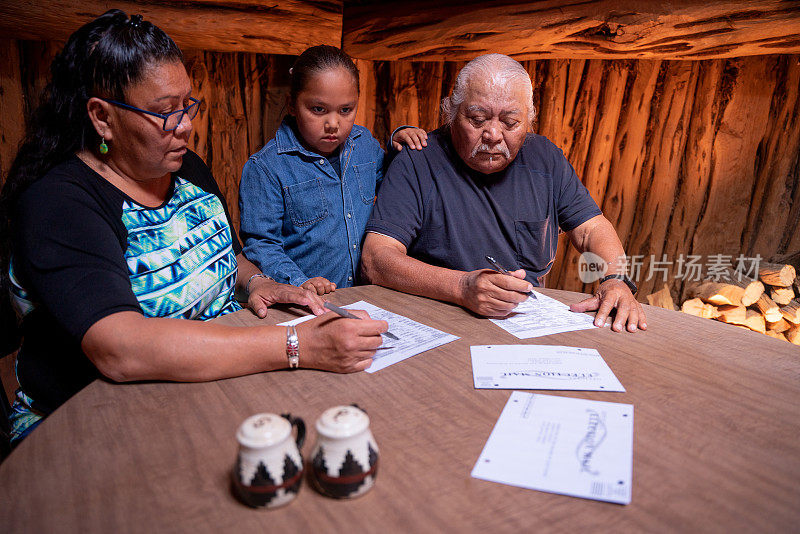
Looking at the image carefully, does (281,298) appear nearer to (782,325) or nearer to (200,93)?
(200,93)

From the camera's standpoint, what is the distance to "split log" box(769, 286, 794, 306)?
138 inches

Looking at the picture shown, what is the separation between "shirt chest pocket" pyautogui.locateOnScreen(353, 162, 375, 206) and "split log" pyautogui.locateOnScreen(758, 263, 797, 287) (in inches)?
114

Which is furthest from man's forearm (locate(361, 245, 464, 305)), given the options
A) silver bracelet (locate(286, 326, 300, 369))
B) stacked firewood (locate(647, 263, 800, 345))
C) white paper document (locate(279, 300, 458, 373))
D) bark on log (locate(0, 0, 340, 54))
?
stacked firewood (locate(647, 263, 800, 345))

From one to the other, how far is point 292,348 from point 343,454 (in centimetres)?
49

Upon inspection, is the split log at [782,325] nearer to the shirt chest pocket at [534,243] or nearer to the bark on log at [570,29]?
the bark on log at [570,29]

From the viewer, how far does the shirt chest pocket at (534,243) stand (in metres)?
2.32

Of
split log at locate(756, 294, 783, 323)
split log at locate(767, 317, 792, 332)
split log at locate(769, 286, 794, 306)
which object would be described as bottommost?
split log at locate(767, 317, 792, 332)

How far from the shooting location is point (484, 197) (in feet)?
7.50

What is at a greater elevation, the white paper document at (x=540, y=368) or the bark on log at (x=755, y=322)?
the white paper document at (x=540, y=368)

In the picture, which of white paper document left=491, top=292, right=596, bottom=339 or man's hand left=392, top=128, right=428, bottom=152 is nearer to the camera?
white paper document left=491, top=292, right=596, bottom=339

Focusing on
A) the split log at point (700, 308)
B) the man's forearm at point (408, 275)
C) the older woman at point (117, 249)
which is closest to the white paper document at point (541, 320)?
the man's forearm at point (408, 275)

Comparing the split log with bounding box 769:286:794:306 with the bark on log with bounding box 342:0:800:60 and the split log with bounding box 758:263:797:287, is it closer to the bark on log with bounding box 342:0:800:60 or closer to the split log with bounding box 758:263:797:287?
the split log with bounding box 758:263:797:287

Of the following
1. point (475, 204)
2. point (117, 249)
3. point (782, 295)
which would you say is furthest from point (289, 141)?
point (782, 295)

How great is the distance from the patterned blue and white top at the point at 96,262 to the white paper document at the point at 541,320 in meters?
0.99
